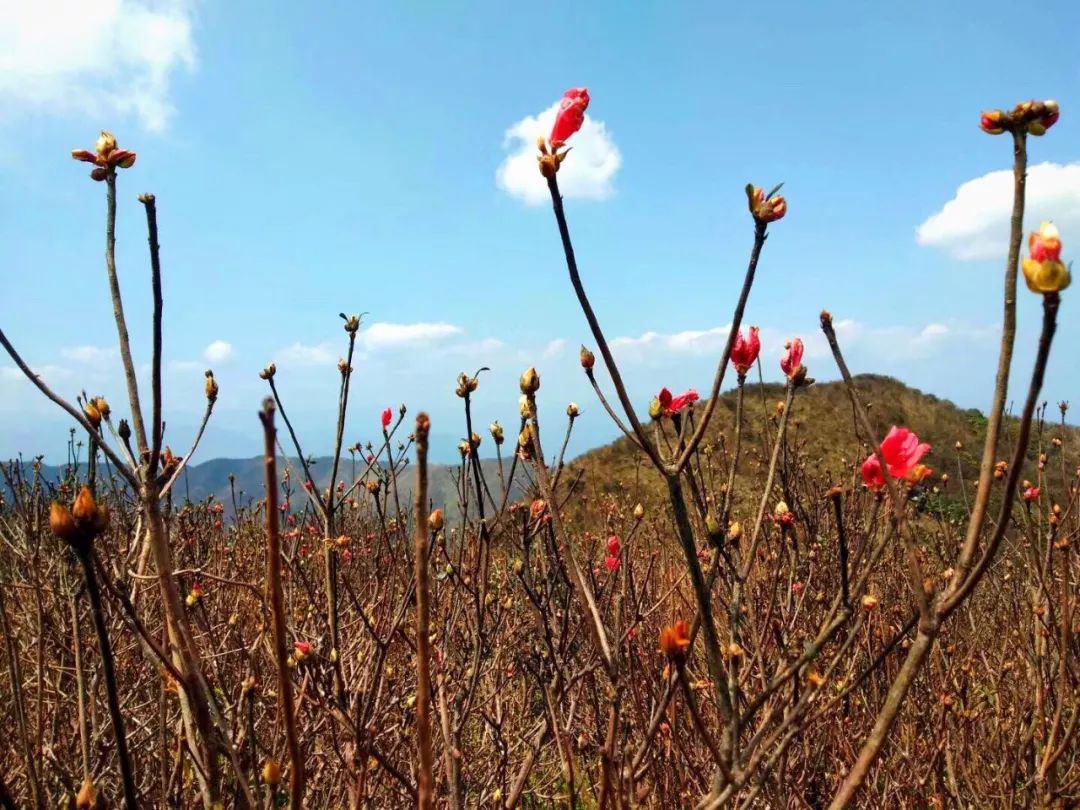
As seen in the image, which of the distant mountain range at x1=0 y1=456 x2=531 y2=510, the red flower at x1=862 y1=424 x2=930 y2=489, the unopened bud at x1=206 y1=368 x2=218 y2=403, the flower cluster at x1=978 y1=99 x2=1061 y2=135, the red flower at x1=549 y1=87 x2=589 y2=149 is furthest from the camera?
the distant mountain range at x1=0 y1=456 x2=531 y2=510

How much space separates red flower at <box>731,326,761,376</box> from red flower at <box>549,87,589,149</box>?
0.60 m

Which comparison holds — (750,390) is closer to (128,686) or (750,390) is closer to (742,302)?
(128,686)

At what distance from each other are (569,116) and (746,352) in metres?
0.68

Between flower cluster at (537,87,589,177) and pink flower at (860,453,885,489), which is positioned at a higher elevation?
flower cluster at (537,87,589,177)

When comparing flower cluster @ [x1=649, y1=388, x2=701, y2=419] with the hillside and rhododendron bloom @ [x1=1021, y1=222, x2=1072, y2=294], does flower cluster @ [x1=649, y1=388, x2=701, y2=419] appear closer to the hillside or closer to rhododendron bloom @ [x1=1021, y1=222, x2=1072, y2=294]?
rhododendron bloom @ [x1=1021, y1=222, x2=1072, y2=294]

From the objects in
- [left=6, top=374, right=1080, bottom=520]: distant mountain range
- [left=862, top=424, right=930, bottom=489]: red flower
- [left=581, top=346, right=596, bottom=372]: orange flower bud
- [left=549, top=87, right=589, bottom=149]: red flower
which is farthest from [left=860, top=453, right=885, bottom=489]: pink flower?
[left=6, top=374, right=1080, bottom=520]: distant mountain range

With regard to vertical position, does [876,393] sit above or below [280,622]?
above

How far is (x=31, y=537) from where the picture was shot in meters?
2.22

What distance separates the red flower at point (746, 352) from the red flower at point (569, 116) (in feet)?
1.97

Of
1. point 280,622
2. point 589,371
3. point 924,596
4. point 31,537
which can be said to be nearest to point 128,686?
point 31,537

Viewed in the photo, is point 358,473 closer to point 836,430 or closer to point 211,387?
point 836,430

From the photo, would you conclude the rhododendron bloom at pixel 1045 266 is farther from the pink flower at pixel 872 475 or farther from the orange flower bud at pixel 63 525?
the orange flower bud at pixel 63 525

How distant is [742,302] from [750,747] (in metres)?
0.62

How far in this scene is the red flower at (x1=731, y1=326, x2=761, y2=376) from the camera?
1.46 m
